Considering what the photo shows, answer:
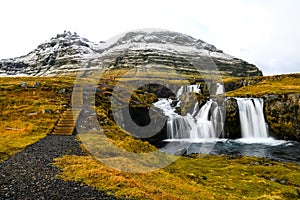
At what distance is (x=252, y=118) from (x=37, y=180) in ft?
177

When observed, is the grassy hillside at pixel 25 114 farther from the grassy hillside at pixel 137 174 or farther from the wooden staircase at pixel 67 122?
the wooden staircase at pixel 67 122

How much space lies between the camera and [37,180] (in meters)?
15.7

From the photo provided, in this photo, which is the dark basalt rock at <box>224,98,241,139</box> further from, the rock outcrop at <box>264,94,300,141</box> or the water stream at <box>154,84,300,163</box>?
the rock outcrop at <box>264,94,300,141</box>

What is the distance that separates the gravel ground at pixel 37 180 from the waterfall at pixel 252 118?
46.2 meters

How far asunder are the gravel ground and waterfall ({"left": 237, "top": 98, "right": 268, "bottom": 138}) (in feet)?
151

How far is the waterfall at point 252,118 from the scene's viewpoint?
58250 millimetres

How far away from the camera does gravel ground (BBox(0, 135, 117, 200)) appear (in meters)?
14.0

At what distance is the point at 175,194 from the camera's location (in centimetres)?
1673

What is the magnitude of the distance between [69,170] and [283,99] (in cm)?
5456

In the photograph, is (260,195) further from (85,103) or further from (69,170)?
(85,103)

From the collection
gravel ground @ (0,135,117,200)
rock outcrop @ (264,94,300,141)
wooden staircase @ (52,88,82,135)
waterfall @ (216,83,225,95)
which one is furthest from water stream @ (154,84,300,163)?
waterfall @ (216,83,225,95)

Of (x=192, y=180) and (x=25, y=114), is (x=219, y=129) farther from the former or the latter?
(x=25, y=114)

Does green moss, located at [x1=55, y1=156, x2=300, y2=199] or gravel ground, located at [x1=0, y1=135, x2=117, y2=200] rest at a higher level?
gravel ground, located at [x1=0, y1=135, x2=117, y2=200]

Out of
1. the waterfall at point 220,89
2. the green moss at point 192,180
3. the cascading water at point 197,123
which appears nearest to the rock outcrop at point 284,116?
the cascading water at point 197,123
